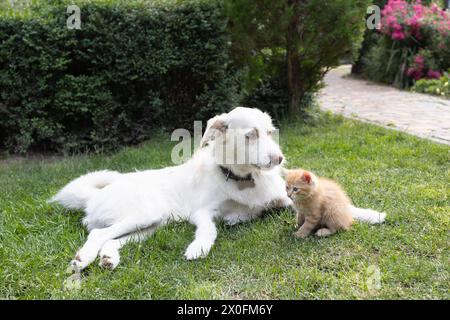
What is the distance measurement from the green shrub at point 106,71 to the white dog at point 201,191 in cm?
283

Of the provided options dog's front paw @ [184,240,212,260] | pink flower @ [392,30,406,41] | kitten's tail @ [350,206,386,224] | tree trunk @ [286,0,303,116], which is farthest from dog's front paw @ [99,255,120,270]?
pink flower @ [392,30,406,41]

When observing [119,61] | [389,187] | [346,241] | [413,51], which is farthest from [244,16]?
[413,51]

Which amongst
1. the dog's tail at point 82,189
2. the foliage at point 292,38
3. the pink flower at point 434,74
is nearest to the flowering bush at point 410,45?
the pink flower at point 434,74

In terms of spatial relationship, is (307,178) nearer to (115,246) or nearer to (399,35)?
(115,246)

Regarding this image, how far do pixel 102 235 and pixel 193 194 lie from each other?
92 cm

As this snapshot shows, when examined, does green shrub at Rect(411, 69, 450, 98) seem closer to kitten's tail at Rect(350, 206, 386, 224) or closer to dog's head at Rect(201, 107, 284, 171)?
kitten's tail at Rect(350, 206, 386, 224)

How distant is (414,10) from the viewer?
527 inches

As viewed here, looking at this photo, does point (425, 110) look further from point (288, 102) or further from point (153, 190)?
point (153, 190)

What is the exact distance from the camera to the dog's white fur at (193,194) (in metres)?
3.90

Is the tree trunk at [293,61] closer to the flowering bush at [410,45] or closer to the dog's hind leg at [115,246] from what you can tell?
the dog's hind leg at [115,246]

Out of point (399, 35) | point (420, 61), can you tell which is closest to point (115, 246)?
point (420, 61)

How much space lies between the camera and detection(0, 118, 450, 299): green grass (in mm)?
3174

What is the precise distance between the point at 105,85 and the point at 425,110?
5660 mm

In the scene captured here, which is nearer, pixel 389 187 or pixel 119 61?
pixel 389 187
